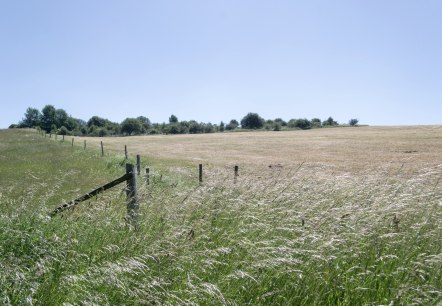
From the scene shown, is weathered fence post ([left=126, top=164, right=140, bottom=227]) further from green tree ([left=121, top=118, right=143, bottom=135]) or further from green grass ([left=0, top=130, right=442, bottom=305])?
green tree ([left=121, top=118, right=143, bottom=135])

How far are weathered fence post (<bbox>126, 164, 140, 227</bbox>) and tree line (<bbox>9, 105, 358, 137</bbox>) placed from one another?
387 ft

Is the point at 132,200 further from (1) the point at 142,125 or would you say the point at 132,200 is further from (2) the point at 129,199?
(1) the point at 142,125

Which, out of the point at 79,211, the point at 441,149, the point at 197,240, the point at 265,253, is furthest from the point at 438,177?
the point at 441,149

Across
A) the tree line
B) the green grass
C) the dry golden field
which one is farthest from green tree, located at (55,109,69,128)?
the green grass

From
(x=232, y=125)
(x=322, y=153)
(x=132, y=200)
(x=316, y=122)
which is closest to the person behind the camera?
(x=132, y=200)

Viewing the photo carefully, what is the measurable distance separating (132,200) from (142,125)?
155 meters

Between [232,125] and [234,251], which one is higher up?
[232,125]

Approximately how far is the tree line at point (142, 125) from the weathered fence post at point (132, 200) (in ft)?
387

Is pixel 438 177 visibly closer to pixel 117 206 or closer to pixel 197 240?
pixel 197 240

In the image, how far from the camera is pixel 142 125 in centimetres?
15888

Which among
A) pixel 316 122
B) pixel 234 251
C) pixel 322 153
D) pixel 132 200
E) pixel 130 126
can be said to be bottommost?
pixel 322 153

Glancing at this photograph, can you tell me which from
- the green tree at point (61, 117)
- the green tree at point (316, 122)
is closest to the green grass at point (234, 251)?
the green tree at point (316, 122)

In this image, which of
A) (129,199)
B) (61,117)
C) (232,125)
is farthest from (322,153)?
(61,117)

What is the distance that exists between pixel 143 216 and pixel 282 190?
2.39 m
